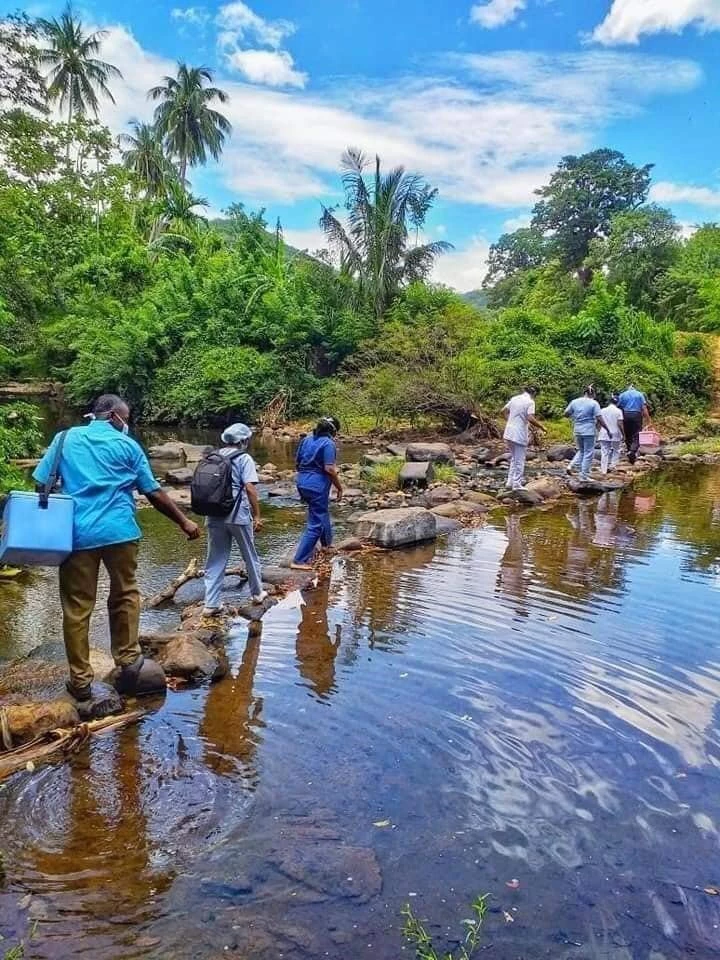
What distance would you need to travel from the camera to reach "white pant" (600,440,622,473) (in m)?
15.7

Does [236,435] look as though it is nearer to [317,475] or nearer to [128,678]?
[317,475]

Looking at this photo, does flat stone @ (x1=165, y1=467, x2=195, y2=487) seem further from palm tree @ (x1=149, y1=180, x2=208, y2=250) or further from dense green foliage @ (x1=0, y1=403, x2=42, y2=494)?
palm tree @ (x1=149, y1=180, x2=208, y2=250)

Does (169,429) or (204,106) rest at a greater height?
(204,106)

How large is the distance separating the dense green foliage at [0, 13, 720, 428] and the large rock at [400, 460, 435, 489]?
7.42m

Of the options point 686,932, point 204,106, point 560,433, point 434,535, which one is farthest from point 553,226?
point 686,932

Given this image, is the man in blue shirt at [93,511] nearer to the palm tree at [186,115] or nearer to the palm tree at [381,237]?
the palm tree at [381,237]

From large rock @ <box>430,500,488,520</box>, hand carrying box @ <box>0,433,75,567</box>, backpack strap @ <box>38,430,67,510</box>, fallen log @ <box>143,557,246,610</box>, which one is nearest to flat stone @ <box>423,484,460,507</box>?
large rock @ <box>430,500,488,520</box>

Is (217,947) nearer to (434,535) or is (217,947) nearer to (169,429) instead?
(434,535)

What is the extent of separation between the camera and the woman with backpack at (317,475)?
328 inches

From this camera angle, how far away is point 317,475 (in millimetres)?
8422

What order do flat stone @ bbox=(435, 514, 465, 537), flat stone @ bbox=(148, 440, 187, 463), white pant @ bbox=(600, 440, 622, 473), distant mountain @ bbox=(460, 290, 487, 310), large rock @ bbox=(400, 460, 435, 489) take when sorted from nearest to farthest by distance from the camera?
1. flat stone @ bbox=(435, 514, 465, 537)
2. large rock @ bbox=(400, 460, 435, 489)
3. white pant @ bbox=(600, 440, 622, 473)
4. flat stone @ bbox=(148, 440, 187, 463)
5. distant mountain @ bbox=(460, 290, 487, 310)

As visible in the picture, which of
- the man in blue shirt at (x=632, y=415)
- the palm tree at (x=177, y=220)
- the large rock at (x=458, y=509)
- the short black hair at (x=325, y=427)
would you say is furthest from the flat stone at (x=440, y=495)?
the palm tree at (x=177, y=220)

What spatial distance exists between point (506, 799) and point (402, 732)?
0.89m

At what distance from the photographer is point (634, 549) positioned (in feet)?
30.9
